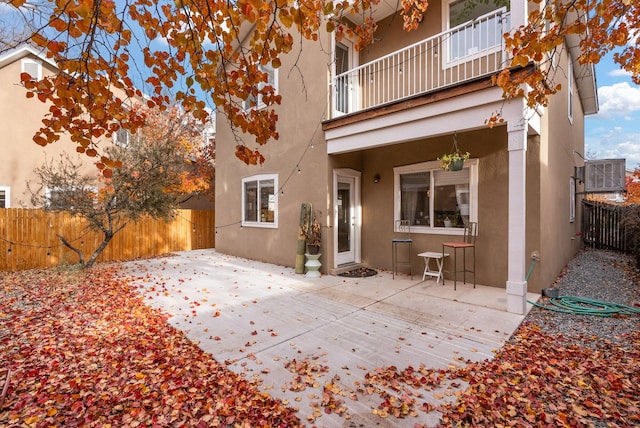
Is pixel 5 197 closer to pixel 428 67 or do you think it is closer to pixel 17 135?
pixel 17 135

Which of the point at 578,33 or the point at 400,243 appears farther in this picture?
the point at 400,243

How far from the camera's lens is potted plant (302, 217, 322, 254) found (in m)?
7.16

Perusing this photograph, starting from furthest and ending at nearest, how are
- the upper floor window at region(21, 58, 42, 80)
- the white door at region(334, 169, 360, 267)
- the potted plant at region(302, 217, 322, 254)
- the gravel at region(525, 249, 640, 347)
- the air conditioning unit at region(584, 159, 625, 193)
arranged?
the upper floor window at region(21, 58, 42, 80), the air conditioning unit at region(584, 159, 625, 193), the white door at region(334, 169, 360, 267), the potted plant at region(302, 217, 322, 254), the gravel at region(525, 249, 640, 347)

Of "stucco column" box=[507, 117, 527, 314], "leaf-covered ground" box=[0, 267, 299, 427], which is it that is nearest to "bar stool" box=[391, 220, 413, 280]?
"stucco column" box=[507, 117, 527, 314]

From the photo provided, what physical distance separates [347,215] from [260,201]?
9.27 feet

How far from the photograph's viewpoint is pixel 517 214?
445 cm

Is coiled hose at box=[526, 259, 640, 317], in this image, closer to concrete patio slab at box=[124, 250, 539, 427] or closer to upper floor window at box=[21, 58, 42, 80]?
concrete patio slab at box=[124, 250, 539, 427]

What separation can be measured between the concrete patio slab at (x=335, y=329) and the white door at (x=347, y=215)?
98 cm

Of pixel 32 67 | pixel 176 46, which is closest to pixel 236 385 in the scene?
pixel 176 46

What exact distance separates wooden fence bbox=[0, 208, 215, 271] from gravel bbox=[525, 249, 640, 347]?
10.7m

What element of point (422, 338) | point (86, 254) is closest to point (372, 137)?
point (422, 338)

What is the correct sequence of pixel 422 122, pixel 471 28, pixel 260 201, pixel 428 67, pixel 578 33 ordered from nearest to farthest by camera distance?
pixel 578 33
pixel 422 122
pixel 471 28
pixel 428 67
pixel 260 201

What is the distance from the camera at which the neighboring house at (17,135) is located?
33.0 feet

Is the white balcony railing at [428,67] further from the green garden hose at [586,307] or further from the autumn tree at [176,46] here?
the green garden hose at [586,307]
